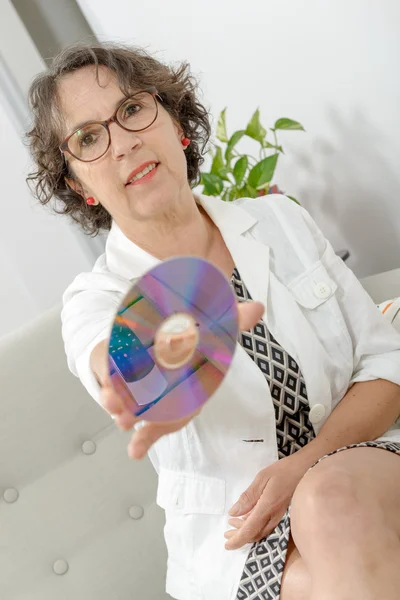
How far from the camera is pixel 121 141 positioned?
3.83 ft

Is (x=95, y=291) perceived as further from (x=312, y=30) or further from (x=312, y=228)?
(x=312, y=30)

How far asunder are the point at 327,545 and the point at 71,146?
0.75 metres

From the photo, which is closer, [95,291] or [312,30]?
[95,291]

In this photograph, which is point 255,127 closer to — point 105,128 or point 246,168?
point 246,168

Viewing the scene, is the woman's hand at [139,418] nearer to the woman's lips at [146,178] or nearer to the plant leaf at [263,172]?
the woman's lips at [146,178]

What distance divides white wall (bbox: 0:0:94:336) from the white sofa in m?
0.70

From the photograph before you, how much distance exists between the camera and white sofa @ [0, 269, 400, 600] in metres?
1.50

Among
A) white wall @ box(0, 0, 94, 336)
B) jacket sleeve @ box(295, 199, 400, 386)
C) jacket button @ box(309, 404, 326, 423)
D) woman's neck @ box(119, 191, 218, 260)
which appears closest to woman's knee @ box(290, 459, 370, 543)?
jacket button @ box(309, 404, 326, 423)

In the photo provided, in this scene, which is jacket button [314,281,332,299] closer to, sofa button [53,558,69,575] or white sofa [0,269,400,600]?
white sofa [0,269,400,600]

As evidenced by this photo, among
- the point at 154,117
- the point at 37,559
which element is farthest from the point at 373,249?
the point at 37,559

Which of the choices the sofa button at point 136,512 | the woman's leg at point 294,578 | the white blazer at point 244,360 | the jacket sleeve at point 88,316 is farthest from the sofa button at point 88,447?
the woman's leg at point 294,578

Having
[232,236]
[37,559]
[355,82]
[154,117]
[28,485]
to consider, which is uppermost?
[154,117]

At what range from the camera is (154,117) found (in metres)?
1.24

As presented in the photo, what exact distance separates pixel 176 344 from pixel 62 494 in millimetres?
904
